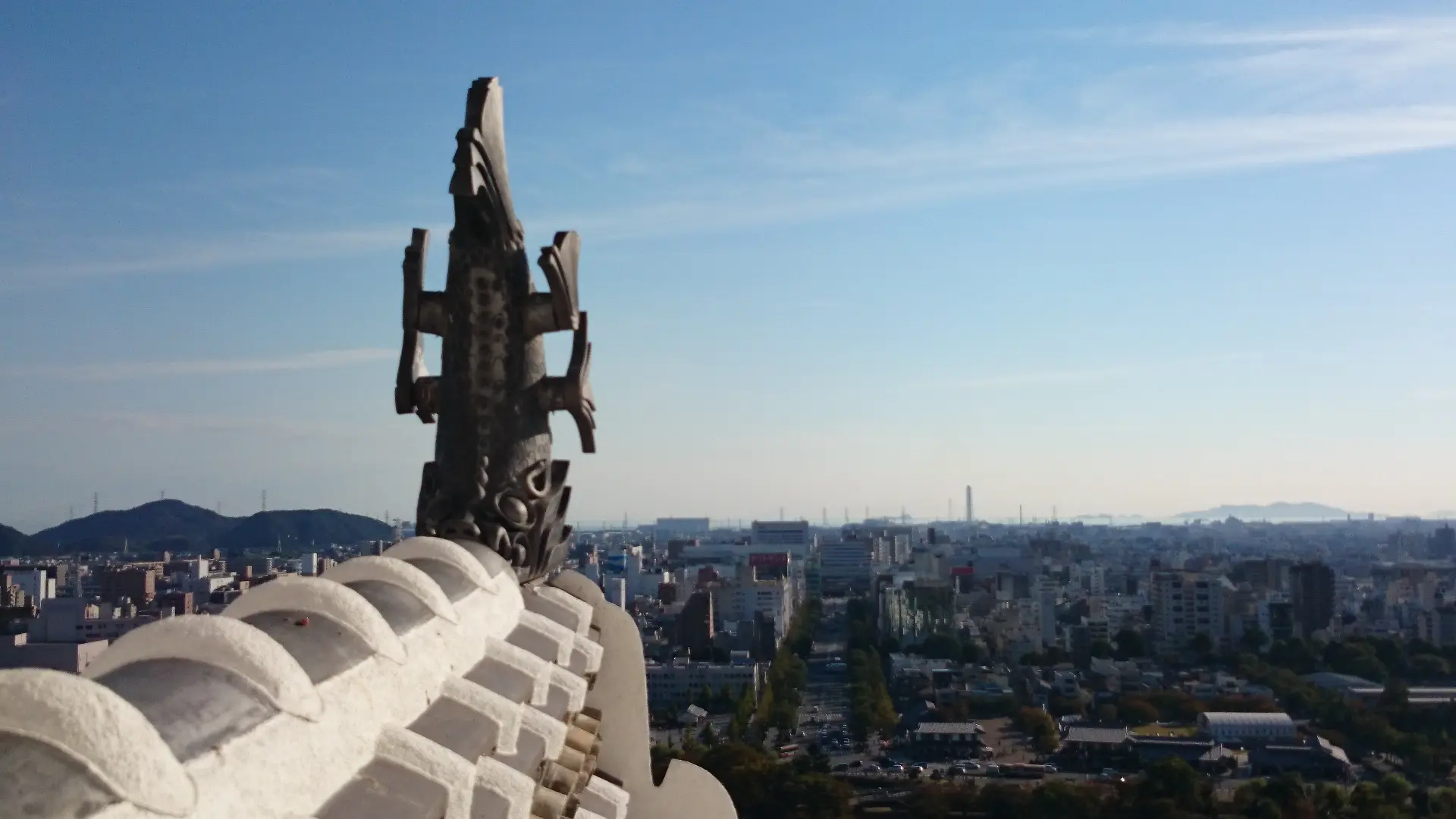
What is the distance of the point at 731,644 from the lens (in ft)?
121

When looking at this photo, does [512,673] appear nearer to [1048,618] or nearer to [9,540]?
[9,540]

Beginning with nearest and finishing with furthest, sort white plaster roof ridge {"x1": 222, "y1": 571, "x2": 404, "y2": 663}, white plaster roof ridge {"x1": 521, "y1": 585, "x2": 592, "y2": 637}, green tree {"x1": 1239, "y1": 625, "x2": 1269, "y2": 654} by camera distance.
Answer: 1. white plaster roof ridge {"x1": 222, "y1": 571, "x2": 404, "y2": 663}
2. white plaster roof ridge {"x1": 521, "y1": 585, "x2": 592, "y2": 637}
3. green tree {"x1": 1239, "y1": 625, "x2": 1269, "y2": 654}

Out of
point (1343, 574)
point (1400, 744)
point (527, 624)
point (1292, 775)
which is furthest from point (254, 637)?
point (1343, 574)

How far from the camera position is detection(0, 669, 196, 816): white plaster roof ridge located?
0.78 meters

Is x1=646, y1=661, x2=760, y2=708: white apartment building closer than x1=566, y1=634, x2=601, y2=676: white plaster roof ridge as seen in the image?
No

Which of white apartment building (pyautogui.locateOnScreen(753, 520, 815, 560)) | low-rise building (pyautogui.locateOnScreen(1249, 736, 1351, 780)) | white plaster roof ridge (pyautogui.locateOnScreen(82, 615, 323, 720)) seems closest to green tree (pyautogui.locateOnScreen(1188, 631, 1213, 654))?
low-rise building (pyautogui.locateOnScreen(1249, 736, 1351, 780))

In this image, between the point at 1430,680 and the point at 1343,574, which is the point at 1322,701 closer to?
the point at 1430,680

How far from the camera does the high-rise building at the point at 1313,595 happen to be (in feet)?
133

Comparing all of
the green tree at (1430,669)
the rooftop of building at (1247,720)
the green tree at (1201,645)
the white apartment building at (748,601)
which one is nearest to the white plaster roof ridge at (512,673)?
the rooftop of building at (1247,720)

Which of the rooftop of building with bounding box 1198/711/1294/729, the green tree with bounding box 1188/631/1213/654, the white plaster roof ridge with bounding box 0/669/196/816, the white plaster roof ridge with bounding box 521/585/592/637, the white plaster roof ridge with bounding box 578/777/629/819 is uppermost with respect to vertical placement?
the white plaster roof ridge with bounding box 0/669/196/816

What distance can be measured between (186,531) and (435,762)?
3364cm

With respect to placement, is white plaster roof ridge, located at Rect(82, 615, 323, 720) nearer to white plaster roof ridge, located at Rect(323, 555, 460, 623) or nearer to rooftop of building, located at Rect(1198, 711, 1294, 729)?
white plaster roof ridge, located at Rect(323, 555, 460, 623)

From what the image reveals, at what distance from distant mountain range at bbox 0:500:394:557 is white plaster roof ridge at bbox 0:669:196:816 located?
2707 centimetres

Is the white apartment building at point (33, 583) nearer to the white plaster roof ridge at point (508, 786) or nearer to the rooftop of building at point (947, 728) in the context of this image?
the rooftop of building at point (947, 728)
